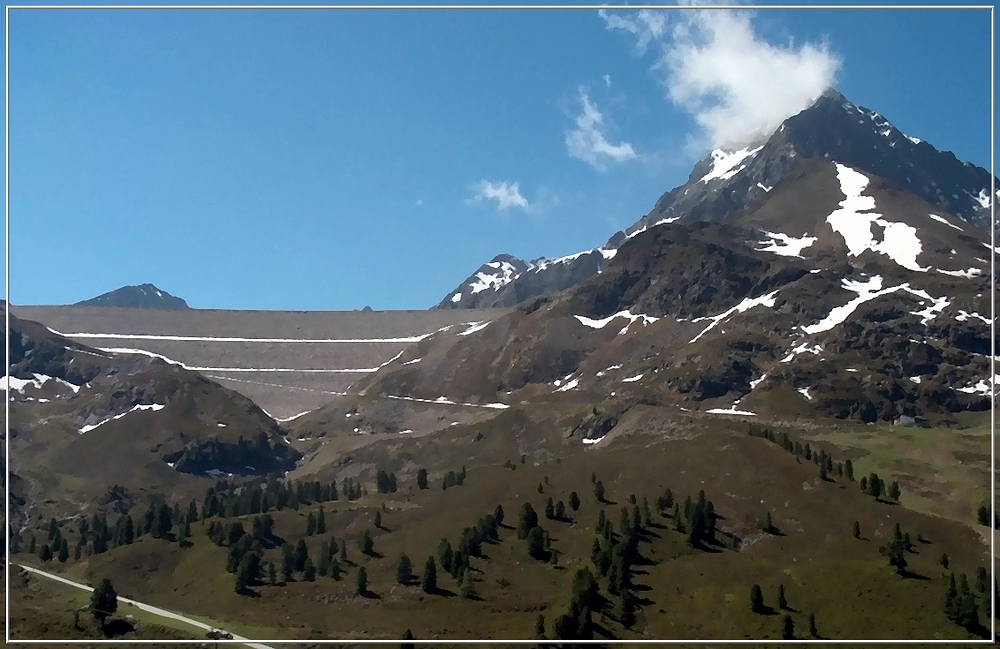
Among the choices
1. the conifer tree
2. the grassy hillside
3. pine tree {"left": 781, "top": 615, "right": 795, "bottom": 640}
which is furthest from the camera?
the grassy hillside

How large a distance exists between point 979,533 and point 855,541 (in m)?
19.1

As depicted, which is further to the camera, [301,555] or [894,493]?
[894,493]

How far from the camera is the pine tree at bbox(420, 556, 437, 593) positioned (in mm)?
138250

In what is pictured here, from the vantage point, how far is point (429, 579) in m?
139

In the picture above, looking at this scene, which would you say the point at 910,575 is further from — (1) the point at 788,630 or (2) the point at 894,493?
(2) the point at 894,493

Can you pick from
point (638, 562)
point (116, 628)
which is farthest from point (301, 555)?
point (116, 628)

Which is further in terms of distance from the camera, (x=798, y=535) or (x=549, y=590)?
(x=798, y=535)

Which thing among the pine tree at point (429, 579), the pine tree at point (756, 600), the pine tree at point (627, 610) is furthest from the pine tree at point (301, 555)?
the pine tree at point (756, 600)

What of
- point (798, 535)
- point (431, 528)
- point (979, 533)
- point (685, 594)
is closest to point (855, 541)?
point (798, 535)

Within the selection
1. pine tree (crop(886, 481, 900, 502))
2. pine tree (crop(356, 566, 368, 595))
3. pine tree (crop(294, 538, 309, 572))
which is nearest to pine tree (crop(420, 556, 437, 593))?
pine tree (crop(356, 566, 368, 595))

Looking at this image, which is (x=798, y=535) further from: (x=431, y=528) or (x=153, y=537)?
(x=153, y=537)

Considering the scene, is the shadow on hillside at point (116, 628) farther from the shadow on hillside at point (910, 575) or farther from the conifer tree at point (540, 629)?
the shadow on hillside at point (910, 575)

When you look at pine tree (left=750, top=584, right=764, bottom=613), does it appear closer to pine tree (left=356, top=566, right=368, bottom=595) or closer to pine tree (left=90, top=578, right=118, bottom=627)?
pine tree (left=356, top=566, right=368, bottom=595)

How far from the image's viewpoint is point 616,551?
477 feet
